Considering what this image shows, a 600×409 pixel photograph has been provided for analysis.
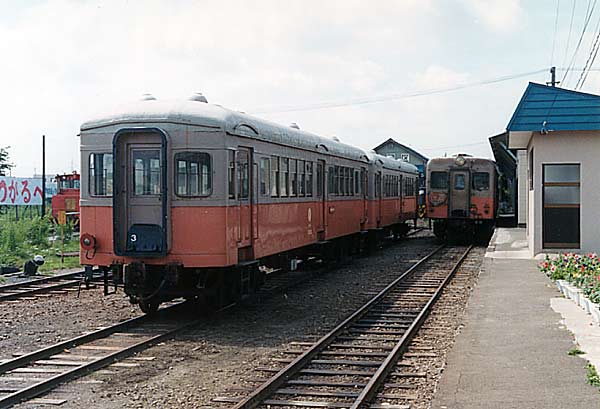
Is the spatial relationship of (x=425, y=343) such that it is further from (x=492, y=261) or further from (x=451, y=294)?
(x=492, y=261)

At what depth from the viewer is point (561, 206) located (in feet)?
64.3

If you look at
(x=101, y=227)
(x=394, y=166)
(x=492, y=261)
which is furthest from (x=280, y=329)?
(x=394, y=166)

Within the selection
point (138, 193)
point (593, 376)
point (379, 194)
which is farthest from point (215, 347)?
point (379, 194)

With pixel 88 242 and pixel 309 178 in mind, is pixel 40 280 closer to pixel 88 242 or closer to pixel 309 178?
pixel 88 242

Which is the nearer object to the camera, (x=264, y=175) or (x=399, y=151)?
(x=264, y=175)

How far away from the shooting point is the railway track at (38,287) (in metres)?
14.3

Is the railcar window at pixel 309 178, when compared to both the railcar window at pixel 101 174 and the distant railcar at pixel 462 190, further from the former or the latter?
the distant railcar at pixel 462 190

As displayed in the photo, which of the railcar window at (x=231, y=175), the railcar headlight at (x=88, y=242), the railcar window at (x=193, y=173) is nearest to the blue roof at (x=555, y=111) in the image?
the railcar window at (x=231, y=175)

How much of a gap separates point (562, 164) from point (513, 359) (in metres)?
12.0

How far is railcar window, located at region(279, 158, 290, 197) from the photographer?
14375 mm

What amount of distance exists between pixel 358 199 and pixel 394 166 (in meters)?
7.20

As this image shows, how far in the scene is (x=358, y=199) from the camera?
74.3 feet

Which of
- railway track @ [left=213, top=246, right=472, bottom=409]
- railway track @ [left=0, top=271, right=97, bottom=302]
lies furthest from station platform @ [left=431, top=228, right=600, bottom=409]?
railway track @ [left=0, top=271, right=97, bottom=302]

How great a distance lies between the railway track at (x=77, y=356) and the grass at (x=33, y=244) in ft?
26.8
